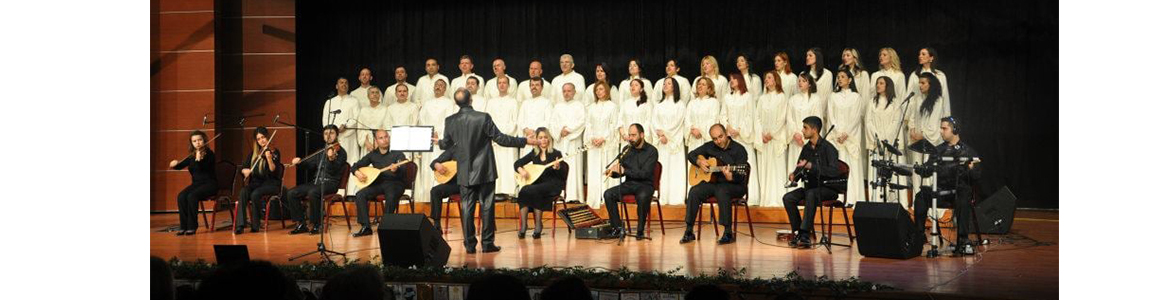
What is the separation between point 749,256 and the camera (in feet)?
25.3

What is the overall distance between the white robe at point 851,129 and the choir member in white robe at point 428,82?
4.22 m

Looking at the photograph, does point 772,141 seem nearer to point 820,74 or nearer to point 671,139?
point 820,74

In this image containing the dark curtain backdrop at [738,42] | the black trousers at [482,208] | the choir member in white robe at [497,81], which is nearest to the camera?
the black trousers at [482,208]

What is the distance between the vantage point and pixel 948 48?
1114 centimetres

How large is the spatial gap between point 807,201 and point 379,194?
3.72 m

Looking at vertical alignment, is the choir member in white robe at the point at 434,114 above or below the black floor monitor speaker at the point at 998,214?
above

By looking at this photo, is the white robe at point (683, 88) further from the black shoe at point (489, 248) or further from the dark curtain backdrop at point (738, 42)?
the black shoe at point (489, 248)

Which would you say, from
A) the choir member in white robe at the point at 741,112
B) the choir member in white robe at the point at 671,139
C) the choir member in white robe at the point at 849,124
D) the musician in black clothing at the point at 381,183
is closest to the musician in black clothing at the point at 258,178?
the musician in black clothing at the point at 381,183

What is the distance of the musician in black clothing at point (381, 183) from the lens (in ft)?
31.4

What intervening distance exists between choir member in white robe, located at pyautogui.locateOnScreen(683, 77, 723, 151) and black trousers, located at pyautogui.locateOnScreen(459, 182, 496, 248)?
3202mm

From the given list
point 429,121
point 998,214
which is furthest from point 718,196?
point 429,121

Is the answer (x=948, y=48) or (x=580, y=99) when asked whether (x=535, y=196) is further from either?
(x=948, y=48)

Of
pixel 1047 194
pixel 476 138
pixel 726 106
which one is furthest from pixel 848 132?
pixel 476 138

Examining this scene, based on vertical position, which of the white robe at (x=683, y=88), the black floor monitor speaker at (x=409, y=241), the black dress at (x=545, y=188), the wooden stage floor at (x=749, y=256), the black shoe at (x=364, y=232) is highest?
the white robe at (x=683, y=88)
